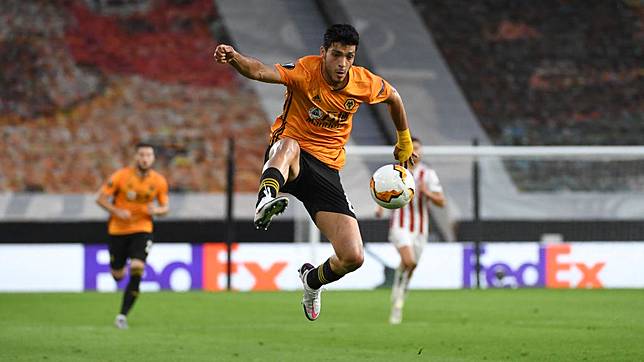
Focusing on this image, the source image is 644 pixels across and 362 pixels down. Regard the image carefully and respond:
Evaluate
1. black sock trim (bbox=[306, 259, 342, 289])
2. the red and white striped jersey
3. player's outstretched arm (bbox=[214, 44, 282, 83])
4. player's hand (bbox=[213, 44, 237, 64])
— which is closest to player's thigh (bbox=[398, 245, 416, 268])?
the red and white striped jersey

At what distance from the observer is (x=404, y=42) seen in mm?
26641

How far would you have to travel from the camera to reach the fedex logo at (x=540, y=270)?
1783cm

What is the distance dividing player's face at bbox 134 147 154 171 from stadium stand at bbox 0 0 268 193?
962 centimetres

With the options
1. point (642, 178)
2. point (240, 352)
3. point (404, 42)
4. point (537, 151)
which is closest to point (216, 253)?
point (537, 151)

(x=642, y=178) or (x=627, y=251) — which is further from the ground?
(x=642, y=178)

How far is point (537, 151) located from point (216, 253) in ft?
17.5

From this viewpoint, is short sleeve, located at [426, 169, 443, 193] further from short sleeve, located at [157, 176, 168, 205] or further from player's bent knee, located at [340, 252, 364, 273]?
player's bent knee, located at [340, 252, 364, 273]

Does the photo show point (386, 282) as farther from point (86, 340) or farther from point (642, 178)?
point (86, 340)

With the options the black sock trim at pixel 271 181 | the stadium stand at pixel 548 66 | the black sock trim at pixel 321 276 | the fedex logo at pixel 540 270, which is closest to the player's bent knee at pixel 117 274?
the black sock trim at pixel 321 276

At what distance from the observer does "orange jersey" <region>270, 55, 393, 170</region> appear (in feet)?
24.8

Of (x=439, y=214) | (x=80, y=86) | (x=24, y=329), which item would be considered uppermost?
(x=80, y=86)

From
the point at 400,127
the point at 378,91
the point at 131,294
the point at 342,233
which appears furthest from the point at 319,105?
the point at 131,294

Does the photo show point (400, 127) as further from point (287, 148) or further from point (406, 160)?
point (287, 148)

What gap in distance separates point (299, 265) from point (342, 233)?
9.84 meters
